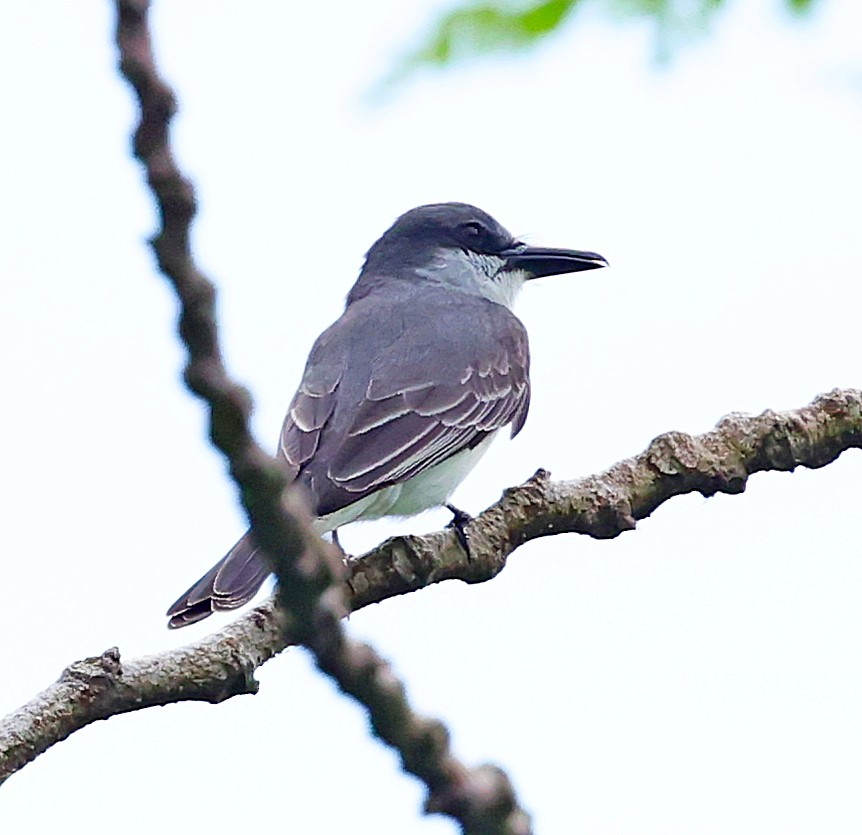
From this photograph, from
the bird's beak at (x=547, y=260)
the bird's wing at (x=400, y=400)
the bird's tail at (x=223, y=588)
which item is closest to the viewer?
the bird's tail at (x=223, y=588)

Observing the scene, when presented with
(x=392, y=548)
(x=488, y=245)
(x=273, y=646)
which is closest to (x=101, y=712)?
(x=273, y=646)

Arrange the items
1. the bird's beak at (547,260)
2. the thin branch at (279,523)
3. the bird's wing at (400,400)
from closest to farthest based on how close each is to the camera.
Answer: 1. the thin branch at (279,523)
2. the bird's wing at (400,400)
3. the bird's beak at (547,260)

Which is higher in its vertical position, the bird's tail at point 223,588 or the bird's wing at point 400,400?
the bird's wing at point 400,400

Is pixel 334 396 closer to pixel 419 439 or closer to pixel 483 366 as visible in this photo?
pixel 419 439

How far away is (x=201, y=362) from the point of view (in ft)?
4.37

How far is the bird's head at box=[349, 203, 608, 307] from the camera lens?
760 cm

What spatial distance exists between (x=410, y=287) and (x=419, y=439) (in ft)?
6.10

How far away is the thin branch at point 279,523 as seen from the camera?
50.9 inches

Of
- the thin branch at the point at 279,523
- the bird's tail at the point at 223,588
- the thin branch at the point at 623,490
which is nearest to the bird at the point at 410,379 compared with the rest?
the bird's tail at the point at 223,588

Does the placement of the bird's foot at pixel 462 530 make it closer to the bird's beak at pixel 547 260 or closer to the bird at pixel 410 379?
the bird at pixel 410 379

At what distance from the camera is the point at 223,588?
14.1 feet

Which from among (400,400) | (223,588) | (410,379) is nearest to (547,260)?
(410,379)

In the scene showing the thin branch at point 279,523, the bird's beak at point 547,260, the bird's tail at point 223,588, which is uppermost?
the bird's beak at point 547,260

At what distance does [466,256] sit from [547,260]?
1.39 feet
